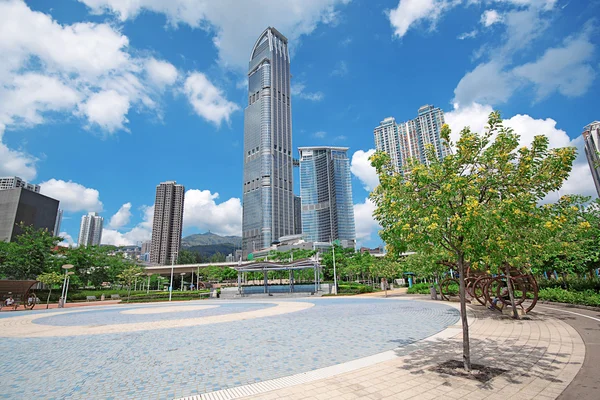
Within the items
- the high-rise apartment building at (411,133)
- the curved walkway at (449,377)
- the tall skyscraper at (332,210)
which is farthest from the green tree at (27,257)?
the tall skyscraper at (332,210)

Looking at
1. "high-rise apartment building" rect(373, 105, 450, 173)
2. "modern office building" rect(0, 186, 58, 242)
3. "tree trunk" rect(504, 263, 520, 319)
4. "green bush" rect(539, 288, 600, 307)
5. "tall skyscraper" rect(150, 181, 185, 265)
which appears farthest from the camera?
"tall skyscraper" rect(150, 181, 185, 265)

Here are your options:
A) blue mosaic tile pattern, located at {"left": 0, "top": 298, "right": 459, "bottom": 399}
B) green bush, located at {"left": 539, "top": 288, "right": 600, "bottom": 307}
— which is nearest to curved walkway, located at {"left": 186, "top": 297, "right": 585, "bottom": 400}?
blue mosaic tile pattern, located at {"left": 0, "top": 298, "right": 459, "bottom": 399}

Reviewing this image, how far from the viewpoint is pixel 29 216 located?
9012 cm

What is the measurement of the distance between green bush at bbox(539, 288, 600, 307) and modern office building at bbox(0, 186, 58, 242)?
111 metres

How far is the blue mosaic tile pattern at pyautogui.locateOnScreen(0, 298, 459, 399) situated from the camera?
628cm

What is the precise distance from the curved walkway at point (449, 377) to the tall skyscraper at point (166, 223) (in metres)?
194

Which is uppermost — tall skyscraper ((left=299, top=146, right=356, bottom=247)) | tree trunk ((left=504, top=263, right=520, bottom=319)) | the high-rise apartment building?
the high-rise apartment building

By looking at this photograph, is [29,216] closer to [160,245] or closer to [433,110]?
[160,245]

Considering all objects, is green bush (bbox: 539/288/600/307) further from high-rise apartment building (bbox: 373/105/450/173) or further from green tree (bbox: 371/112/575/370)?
high-rise apartment building (bbox: 373/105/450/173)

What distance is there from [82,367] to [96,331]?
7362mm

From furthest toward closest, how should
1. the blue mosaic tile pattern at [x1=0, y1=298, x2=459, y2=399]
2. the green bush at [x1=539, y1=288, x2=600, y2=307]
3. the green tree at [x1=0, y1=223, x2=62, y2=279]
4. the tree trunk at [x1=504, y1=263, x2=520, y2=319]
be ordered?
1. the green tree at [x1=0, y1=223, x2=62, y2=279]
2. the green bush at [x1=539, y1=288, x2=600, y2=307]
3. the tree trunk at [x1=504, y1=263, x2=520, y2=319]
4. the blue mosaic tile pattern at [x1=0, y1=298, x2=459, y2=399]

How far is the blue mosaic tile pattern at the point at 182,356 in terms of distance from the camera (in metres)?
6.28

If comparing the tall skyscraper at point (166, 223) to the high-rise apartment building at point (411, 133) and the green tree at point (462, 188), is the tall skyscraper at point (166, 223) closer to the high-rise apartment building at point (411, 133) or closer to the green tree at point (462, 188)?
the high-rise apartment building at point (411, 133)

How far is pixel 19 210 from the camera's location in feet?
283
